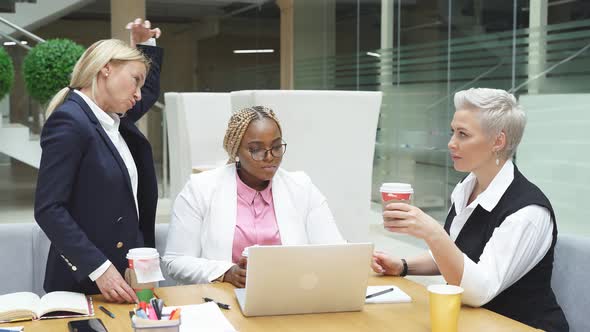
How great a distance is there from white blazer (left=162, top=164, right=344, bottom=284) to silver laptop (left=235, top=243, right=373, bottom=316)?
0.46 m

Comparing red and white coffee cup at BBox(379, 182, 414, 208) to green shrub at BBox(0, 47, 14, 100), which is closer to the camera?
red and white coffee cup at BBox(379, 182, 414, 208)

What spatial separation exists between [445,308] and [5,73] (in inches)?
289

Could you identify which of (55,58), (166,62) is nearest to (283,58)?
(166,62)

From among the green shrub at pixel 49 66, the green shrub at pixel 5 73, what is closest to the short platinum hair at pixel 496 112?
the green shrub at pixel 49 66

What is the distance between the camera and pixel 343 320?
1.81 meters

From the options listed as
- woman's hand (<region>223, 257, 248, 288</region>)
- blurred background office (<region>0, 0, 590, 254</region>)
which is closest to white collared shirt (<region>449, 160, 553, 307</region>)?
woman's hand (<region>223, 257, 248, 288</region>)

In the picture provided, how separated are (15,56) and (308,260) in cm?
801

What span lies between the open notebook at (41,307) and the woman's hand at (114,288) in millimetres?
59

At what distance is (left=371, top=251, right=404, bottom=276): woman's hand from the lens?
7.49 ft

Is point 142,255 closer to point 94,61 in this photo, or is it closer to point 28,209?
point 94,61

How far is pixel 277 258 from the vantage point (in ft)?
5.75

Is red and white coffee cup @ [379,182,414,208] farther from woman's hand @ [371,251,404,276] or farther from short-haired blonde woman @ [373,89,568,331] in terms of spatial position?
woman's hand @ [371,251,404,276]

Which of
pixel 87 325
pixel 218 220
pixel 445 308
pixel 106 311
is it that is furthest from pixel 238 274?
pixel 445 308

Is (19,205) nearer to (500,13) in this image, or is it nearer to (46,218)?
(500,13)
